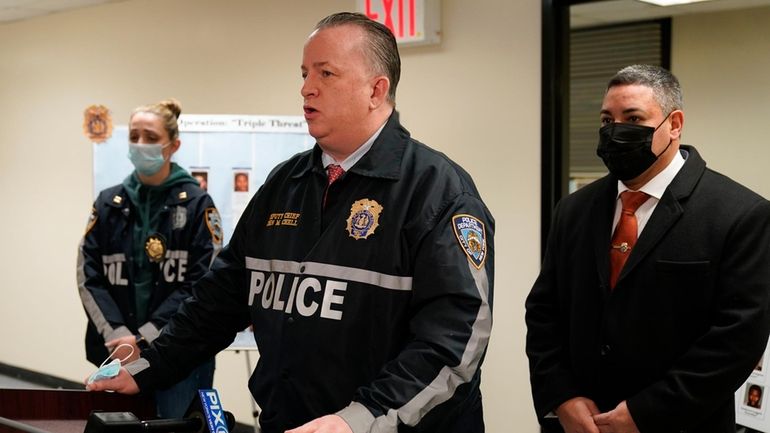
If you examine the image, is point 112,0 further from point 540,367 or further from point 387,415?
point 387,415

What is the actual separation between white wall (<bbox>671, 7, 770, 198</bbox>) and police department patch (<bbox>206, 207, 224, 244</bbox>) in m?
1.85

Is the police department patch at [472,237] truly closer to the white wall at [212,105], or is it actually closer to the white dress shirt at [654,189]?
the white dress shirt at [654,189]

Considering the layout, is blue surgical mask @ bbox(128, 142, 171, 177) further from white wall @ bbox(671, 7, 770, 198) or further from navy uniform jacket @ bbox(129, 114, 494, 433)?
white wall @ bbox(671, 7, 770, 198)

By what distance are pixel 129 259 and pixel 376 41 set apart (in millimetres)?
1603

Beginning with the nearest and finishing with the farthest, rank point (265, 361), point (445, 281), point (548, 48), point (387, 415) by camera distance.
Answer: point (387, 415) → point (445, 281) → point (265, 361) → point (548, 48)

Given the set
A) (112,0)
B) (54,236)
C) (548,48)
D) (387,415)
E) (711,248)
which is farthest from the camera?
(54,236)

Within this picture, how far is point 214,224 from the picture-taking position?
10.3 feet

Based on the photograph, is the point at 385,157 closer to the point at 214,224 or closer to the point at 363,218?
the point at 363,218

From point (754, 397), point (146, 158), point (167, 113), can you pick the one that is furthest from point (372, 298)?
point (167, 113)

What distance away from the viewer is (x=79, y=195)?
602 centimetres

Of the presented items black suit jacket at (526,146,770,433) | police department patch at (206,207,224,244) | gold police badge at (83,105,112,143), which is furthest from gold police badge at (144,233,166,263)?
gold police badge at (83,105,112,143)

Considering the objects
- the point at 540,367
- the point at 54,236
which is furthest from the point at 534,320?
the point at 54,236

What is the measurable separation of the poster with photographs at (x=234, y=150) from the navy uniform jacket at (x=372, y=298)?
2044mm

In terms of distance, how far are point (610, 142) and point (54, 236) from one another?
496cm
